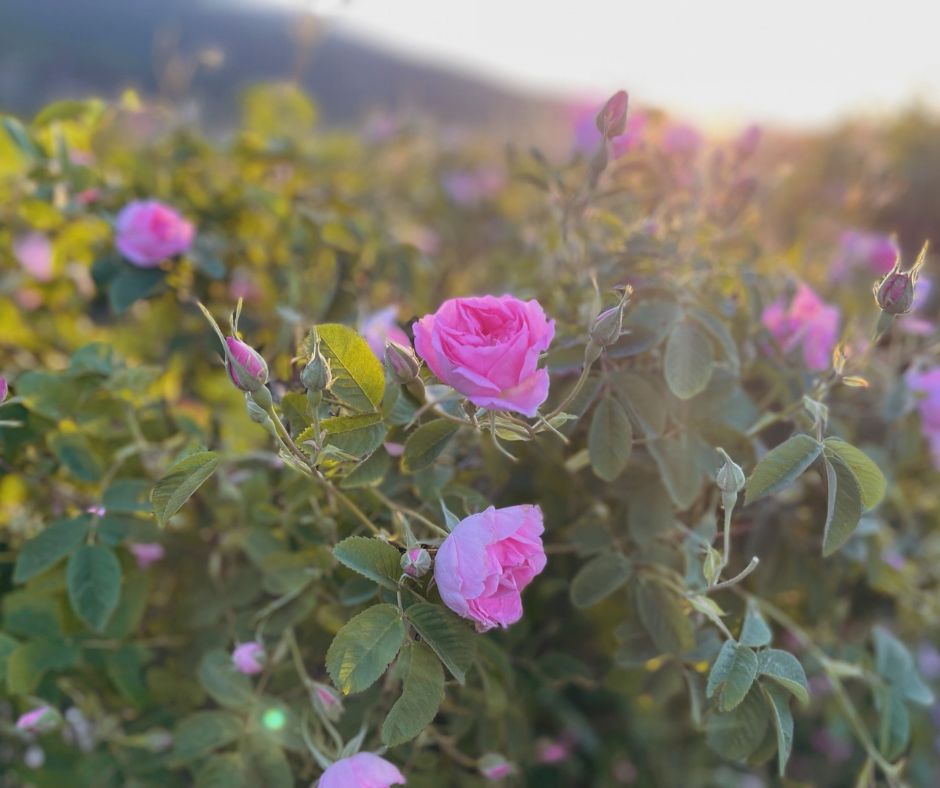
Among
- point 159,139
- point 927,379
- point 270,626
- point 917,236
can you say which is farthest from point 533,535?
point 917,236

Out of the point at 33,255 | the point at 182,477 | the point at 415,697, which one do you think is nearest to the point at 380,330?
the point at 182,477

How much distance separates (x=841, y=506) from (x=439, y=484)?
1.30 ft

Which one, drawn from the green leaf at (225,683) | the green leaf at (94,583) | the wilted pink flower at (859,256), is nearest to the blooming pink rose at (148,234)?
the green leaf at (94,583)

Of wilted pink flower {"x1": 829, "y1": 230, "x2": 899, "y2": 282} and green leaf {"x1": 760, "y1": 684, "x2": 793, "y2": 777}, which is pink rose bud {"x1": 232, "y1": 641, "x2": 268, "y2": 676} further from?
wilted pink flower {"x1": 829, "y1": 230, "x2": 899, "y2": 282}

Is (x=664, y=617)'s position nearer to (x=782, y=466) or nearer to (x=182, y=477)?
(x=782, y=466)

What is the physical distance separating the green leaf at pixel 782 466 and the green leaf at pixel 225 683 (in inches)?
23.6

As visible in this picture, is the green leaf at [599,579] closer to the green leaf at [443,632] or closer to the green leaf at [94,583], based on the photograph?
the green leaf at [443,632]

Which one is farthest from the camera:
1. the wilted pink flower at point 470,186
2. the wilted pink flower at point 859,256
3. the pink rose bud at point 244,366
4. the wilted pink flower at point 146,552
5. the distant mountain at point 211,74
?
the distant mountain at point 211,74

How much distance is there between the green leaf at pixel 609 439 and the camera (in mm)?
883

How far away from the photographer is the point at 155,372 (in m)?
1.04

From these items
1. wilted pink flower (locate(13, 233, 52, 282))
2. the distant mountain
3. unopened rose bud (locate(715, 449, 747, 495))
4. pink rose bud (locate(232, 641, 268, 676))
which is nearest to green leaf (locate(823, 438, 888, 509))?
unopened rose bud (locate(715, 449, 747, 495))

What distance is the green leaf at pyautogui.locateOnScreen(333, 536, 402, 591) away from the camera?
0.71m

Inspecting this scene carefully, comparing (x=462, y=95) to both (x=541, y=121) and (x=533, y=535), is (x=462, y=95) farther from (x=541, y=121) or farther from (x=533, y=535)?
(x=533, y=535)

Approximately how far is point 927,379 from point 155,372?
105 centimetres
